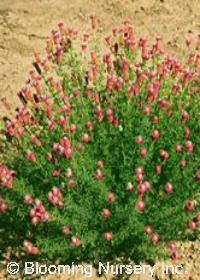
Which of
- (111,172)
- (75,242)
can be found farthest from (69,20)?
(75,242)

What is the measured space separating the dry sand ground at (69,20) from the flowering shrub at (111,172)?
186 cm

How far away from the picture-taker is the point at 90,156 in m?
3.79

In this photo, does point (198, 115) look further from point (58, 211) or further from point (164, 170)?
point (58, 211)

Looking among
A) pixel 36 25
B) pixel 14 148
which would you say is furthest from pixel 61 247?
pixel 36 25

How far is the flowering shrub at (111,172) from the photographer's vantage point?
3463 millimetres

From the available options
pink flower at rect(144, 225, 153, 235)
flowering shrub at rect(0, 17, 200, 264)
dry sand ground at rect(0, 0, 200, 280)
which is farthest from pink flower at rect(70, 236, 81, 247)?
dry sand ground at rect(0, 0, 200, 280)

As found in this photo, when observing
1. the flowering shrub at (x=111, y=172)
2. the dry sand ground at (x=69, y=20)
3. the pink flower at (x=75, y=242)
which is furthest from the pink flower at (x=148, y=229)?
the dry sand ground at (x=69, y=20)

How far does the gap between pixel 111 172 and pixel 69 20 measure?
10.7 feet

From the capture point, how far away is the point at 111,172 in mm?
3809

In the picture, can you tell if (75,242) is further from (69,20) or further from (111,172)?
(69,20)

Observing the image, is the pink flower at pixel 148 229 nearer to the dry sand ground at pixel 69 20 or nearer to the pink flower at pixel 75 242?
the pink flower at pixel 75 242

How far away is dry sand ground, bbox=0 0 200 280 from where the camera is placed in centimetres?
590

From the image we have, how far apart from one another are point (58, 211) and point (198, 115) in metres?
1.25

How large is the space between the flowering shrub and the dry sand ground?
1855 millimetres
